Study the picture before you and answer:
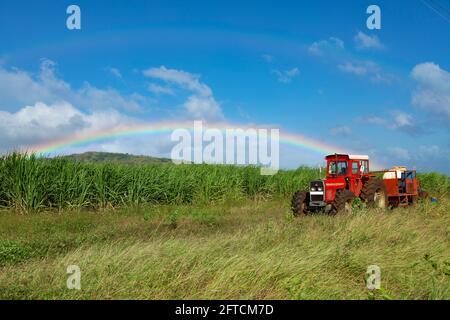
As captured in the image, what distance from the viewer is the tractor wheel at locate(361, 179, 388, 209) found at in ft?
44.5

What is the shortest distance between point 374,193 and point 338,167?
1.35m

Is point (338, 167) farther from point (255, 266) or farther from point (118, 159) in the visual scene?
point (118, 159)

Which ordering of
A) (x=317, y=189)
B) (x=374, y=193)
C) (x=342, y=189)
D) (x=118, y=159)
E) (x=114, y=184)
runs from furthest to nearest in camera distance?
(x=118, y=159) → (x=114, y=184) → (x=374, y=193) → (x=342, y=189) → (x=317, y=189)

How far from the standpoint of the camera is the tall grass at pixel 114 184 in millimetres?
14859

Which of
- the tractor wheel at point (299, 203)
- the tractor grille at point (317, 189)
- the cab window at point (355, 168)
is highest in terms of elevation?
the cab window at point (355, 168)

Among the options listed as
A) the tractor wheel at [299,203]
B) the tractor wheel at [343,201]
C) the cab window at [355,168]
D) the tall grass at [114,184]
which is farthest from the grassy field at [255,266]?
the tall grass at [114,184]

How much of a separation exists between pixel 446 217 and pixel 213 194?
9.71 metres

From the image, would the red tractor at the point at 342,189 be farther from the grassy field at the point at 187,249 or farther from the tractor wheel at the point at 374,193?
the grassy field at the point at 187,249

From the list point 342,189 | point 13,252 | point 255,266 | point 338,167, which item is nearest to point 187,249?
point 255,266

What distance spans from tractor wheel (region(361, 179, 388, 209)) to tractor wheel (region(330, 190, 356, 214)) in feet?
3.49

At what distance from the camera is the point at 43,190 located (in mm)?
15094

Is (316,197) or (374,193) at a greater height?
(374,193)

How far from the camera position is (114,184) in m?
16.7

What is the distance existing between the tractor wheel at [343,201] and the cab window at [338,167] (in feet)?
3.93
